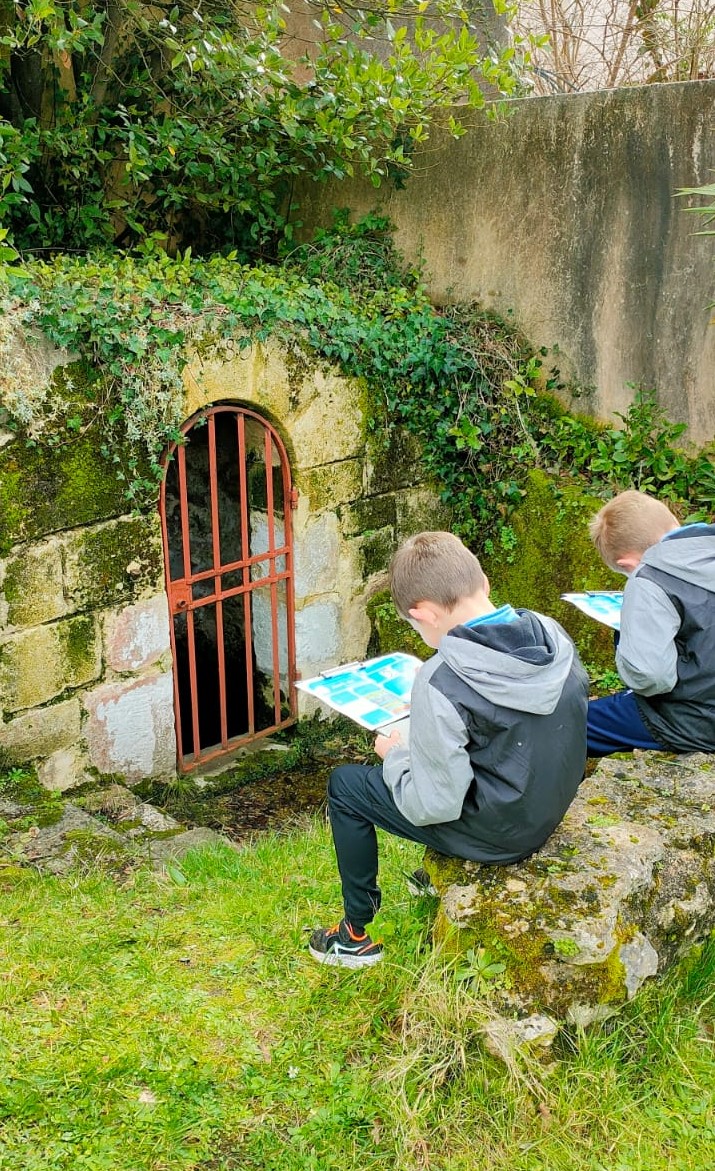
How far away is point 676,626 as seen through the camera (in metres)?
3.27

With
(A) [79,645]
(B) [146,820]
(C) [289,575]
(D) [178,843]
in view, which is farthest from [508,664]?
(C) [289,575]

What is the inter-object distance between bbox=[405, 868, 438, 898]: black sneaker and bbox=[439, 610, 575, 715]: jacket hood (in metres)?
0.77

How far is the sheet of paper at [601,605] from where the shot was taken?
4012 millimetres

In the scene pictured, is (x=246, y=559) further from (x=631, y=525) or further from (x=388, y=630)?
(x=631, y=525)

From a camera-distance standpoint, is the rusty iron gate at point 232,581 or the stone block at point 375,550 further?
the stone block at point 375,550

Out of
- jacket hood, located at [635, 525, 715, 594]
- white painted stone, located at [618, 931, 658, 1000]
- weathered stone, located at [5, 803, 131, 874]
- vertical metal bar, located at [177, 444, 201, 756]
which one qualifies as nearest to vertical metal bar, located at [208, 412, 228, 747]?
vertical metal bar, located at [177, 444, 201, 756]

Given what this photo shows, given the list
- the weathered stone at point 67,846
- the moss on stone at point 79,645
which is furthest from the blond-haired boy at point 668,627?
the moss on stone at point 79,645

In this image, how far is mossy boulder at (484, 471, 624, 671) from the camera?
19.5 feet

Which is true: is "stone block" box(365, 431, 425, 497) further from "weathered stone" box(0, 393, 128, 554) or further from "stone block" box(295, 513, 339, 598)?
"weathered stone" box(0, 393, 128, 554)

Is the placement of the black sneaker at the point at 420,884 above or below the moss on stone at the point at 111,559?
below

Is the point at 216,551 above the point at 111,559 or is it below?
below

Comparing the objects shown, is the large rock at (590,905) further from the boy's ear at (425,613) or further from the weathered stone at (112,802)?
the weathered stone at (112,802)

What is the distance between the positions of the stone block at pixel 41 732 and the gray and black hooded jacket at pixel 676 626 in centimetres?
304

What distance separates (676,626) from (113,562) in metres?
3.00
